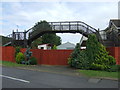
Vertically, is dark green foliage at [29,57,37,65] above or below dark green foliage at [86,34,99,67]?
below

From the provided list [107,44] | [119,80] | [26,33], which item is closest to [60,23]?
[26,33]

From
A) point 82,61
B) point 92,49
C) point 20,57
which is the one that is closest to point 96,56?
point 92,49

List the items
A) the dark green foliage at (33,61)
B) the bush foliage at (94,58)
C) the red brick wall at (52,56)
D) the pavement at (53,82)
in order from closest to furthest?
the pavement at (53,82) < the bush foliage at (94,58) < the dark green foliage at (33,61) < the red brick wall at (52,56)

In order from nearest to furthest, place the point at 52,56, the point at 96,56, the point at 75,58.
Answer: the point at 96,56 < the point at 75,58 < the point at 52,56

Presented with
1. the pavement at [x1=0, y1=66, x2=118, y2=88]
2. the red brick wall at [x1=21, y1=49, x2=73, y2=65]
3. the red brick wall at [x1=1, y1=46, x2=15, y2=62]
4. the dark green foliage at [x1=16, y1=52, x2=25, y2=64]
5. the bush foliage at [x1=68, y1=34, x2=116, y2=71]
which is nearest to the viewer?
the pavement at [x1=0, y1=66, x2=118, y2=88]

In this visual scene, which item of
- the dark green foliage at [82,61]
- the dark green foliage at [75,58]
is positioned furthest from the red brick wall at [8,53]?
the dark green foliage at [82,61]

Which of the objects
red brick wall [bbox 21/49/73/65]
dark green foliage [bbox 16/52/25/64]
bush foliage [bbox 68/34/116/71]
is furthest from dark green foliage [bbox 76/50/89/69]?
dark green foliage [bbox 16/52/25/64]

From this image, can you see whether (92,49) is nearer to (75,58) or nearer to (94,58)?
(94,58)

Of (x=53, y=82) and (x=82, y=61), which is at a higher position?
(x=82, y=61)

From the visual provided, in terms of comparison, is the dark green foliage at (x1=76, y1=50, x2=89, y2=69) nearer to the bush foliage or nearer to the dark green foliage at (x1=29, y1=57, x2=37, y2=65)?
the bush foliage

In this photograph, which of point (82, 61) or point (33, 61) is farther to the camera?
point (33, 61)

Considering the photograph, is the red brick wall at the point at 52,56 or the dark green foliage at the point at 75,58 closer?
the dark green foliage at the point at 75,58

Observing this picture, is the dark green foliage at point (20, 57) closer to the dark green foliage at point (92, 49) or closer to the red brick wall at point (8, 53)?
the red brick wall at point (8, 53)

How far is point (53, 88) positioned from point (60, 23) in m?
14.5
